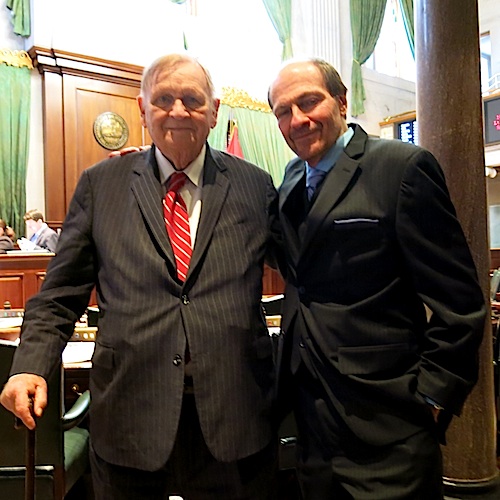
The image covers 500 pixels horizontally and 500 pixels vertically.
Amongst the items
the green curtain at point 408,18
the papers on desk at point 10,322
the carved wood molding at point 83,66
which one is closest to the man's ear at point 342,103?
the papers on desk at point 10,322

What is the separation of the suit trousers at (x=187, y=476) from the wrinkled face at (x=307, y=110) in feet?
2.20

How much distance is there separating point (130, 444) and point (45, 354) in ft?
0.89

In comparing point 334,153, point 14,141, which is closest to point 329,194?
point 334,153

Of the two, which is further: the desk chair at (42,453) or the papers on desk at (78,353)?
the papers on desk at (78,353)

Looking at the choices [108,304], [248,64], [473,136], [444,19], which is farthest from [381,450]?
[248,64]

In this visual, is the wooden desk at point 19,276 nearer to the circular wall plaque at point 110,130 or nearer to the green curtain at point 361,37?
the circular wall plaque at point 110,130

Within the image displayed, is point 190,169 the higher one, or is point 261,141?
point 261,141

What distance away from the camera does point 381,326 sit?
1.30 metres

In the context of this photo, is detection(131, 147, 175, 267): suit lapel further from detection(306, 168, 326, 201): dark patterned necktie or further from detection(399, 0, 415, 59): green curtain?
detection(399, 0, 415, 59): green curtain

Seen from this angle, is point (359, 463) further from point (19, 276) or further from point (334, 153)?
point (19, 276)

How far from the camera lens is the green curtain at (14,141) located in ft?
24.6

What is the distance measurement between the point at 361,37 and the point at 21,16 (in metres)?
6.36

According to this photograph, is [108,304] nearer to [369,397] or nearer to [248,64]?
[369,397]

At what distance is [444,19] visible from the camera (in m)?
2.59
